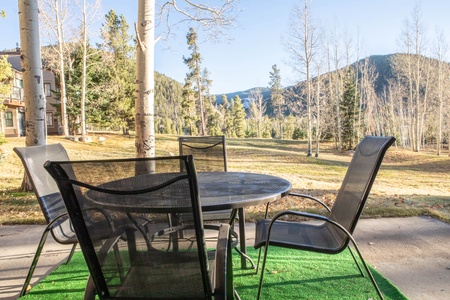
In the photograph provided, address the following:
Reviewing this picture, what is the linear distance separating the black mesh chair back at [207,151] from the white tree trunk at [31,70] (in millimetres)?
2843

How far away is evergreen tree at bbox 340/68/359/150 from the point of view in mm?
20828

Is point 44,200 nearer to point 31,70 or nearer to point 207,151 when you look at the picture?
point 207,151

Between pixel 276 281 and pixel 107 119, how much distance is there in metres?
19.4

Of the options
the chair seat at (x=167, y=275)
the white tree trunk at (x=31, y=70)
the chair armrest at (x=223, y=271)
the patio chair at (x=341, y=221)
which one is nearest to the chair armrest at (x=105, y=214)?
the chair seat at (x=167, y=275)

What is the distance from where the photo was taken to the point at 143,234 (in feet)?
3.83

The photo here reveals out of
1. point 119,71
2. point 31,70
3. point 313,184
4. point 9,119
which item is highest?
point 119,71

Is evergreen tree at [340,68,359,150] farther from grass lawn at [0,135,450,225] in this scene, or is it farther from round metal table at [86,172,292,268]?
round metal table at [86,172,292,268]

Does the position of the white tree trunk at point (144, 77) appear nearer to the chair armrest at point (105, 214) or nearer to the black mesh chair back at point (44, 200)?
the black mesh chair back at point (44, 200)

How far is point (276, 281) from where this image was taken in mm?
2229

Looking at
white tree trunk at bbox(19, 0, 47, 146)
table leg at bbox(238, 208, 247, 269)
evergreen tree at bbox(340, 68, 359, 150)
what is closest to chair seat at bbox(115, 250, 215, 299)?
table leg at bbox(238, 208, 247, 269)

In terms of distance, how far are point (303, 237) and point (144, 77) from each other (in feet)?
9.23

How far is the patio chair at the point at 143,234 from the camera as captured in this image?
109 centimetres

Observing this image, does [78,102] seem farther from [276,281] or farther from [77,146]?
[276,281]

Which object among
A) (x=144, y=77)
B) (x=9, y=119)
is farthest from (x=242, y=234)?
(x=9, y=119)
